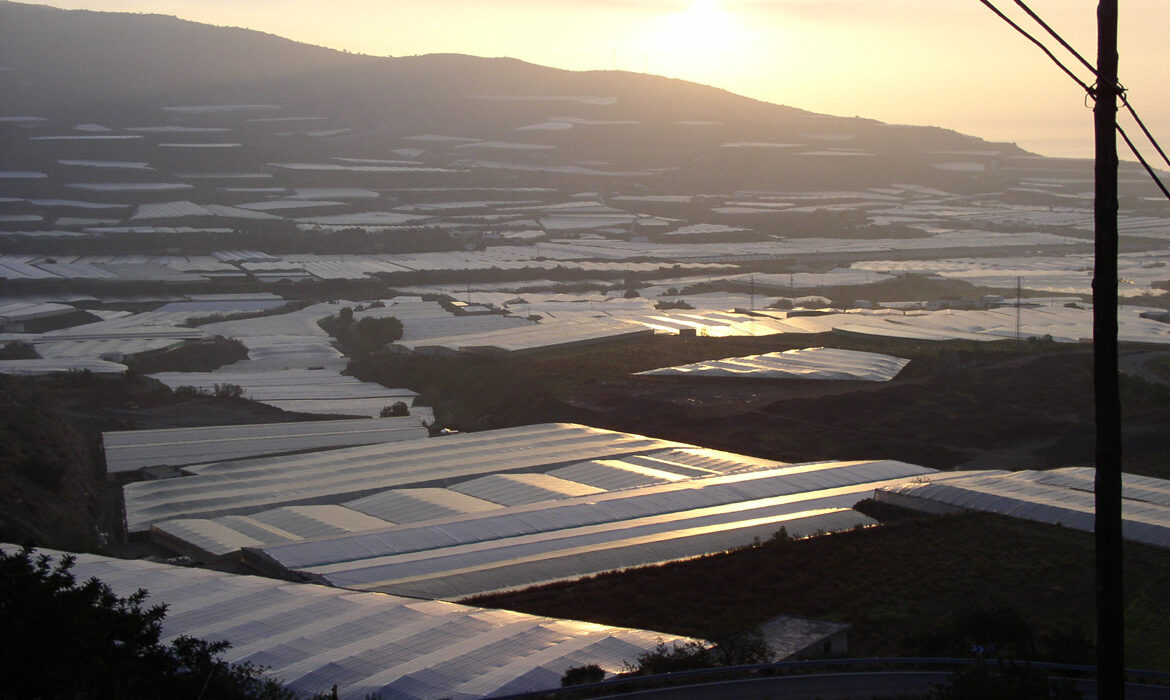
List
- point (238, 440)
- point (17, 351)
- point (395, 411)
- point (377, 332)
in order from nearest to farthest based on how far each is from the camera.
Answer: point (238, 440), point (395, 411), point (17, 351), point (377, 332)

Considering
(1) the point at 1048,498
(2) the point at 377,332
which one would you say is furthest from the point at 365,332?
(1) the point at 1048,498

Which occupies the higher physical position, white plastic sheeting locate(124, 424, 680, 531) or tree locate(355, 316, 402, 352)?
tree locate(355, 316, 402, 352)

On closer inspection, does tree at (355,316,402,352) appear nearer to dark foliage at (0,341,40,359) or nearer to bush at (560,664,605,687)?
dark foliage at (0,341,40,359)

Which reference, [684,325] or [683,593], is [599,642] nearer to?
[683,593]

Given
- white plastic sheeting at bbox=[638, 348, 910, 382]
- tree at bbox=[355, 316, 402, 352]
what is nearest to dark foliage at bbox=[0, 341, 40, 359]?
tree at bbox=[355, 316, 402, 352]

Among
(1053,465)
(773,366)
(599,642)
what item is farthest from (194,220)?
(599,642)

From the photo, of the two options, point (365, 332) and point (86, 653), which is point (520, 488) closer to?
point (86, 653)

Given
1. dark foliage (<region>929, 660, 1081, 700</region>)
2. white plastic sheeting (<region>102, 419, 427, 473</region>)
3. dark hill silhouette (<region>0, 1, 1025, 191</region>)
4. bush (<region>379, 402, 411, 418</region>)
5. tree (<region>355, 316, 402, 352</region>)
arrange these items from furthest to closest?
dark hill silhouette (<region>0, 1, 1025, 191</region>)
tree (<region>355, 316, 402, 352</region>)
bush (<region>379, 402, 411, 418</region>)
white plastic sheeting (<region>102, 419, 427, 473</region>)
dark foliage (<region>929, 660, 1081, 700</region>)

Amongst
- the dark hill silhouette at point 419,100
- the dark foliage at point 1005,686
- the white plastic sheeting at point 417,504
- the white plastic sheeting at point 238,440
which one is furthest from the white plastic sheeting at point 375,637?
the dark hill silhouette at point 419,100
